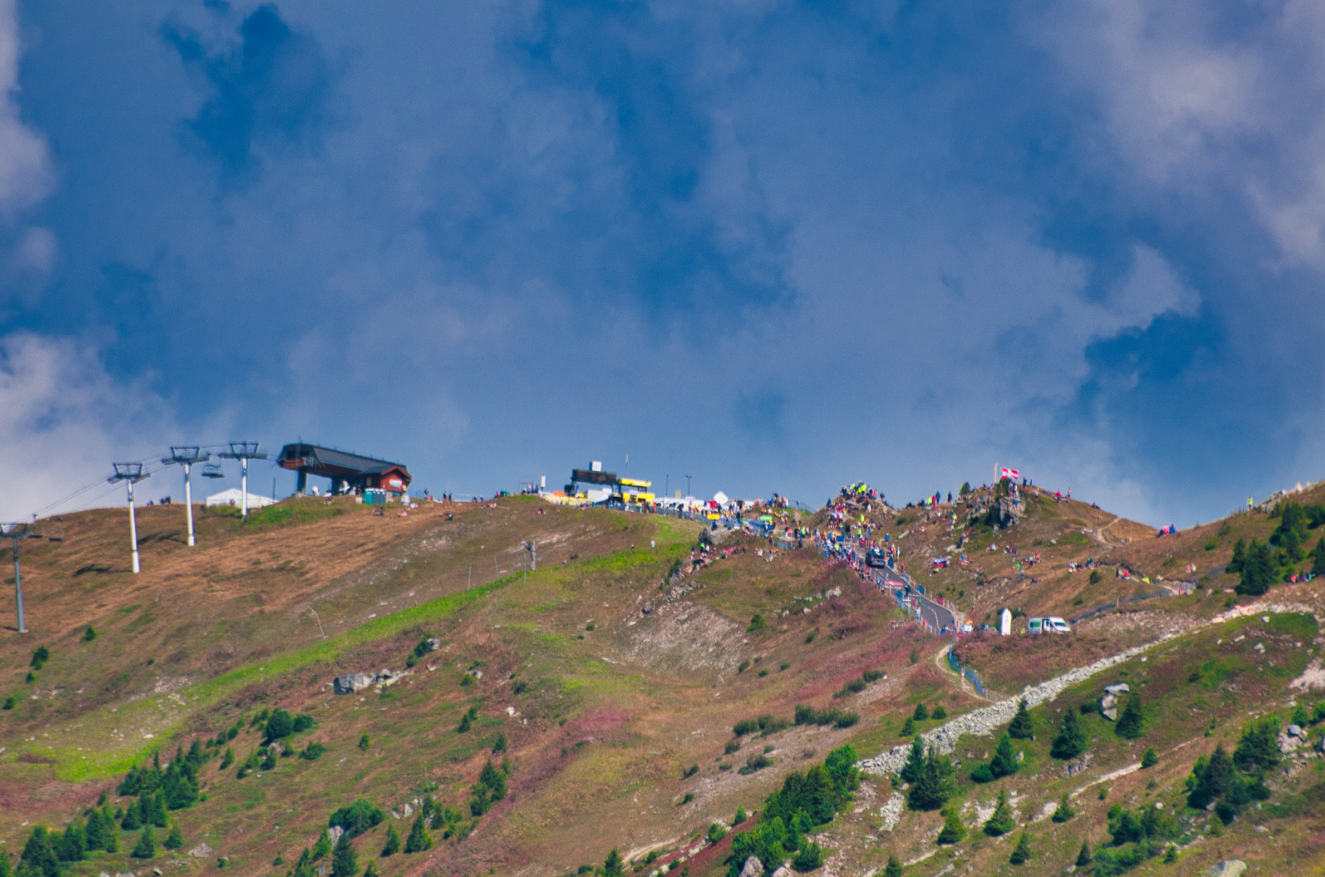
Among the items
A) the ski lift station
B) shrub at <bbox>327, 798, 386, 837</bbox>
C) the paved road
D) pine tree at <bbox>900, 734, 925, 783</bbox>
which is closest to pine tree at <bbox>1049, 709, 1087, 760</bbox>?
pine tree at <bbox>900, 734, 925, 783</bbox>

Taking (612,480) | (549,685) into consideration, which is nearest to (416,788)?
(549,685)

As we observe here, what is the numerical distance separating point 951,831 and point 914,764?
667 cm

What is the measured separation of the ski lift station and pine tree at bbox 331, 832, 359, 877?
105 meters

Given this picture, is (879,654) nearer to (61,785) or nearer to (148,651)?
(61,785)

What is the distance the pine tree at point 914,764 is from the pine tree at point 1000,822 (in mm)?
5390

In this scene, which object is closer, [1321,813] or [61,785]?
[1321,813]

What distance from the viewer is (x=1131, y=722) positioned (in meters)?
59.4

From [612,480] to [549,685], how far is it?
9121cm

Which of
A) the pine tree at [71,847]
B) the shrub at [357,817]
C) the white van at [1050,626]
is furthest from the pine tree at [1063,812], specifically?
the pine tree at [71,847]

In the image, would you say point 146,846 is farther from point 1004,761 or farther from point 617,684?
point 1004,761

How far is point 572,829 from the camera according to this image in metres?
71.1

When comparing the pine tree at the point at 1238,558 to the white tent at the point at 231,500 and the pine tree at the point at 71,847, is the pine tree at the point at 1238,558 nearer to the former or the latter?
the pine tree at the point at 71,847

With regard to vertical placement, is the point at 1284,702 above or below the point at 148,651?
below

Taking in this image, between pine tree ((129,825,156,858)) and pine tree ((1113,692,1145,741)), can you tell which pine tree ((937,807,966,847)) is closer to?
A: pine tree ((1113,692,1145,741))
